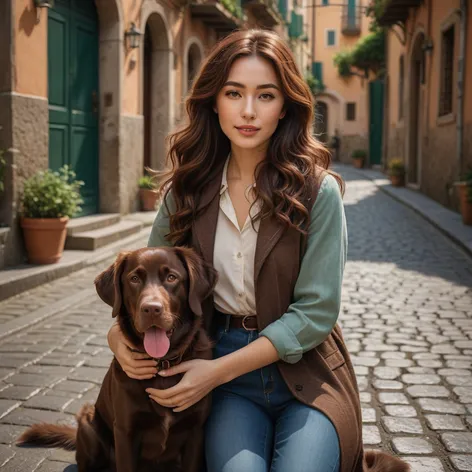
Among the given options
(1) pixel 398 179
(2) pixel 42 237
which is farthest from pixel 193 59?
(2) pixel 42 237

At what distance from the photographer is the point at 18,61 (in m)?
8.08

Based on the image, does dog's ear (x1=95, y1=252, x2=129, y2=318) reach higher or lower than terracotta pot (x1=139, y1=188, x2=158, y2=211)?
higher

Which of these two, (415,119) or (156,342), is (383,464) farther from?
(415,119)

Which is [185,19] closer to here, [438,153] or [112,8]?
[112,8]

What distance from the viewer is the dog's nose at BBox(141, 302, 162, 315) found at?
7.52 ft

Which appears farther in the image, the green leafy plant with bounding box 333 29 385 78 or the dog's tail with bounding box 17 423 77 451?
the green leafy plant with bounding box 333 29 385 78

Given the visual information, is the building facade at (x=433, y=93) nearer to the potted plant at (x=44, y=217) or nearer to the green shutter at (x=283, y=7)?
the potted plant at (x=44, y=217)

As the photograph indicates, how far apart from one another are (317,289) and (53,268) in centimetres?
562

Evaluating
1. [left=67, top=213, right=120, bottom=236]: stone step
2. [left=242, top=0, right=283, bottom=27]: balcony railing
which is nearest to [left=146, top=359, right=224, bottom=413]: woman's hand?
[left=67, top=213, right=120, bottom=236]: stone step

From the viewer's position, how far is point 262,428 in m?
2.62

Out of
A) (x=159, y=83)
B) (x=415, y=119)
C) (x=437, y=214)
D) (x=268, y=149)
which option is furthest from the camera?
(x=415, y=119)

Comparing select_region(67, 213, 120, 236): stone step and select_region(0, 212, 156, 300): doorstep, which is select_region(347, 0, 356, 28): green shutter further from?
select_region(0, 212, 156, 300): doorstep

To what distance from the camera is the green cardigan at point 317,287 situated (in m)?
2.51

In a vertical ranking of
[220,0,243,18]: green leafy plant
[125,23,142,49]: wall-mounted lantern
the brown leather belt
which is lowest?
the brown leather belt
